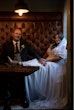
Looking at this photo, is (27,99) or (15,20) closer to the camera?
(27,99)

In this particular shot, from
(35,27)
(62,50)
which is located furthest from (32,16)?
(62,50)

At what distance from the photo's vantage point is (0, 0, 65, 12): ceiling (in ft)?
18.9

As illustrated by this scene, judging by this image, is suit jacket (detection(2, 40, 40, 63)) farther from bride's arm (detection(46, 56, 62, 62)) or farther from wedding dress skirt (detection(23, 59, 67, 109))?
wedding dress skirt (detection(23, 59, 67, 109))

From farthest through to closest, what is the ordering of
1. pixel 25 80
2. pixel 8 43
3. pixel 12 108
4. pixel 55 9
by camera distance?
1. pixel 55 9
2. pixel 8 43
3. pixel 25 80
4. pixel 12 108

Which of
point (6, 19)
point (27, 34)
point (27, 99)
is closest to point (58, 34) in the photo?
point (27, 34)

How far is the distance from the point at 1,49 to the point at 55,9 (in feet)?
4.86

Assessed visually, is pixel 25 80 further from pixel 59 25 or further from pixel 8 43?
pixel 59 25

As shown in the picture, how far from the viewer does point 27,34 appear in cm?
575

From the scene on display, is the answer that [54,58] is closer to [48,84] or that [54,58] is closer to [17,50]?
[48,84]

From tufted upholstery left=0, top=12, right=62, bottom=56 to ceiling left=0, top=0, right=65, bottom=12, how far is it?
0.49 feet

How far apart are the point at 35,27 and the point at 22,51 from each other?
725 mm

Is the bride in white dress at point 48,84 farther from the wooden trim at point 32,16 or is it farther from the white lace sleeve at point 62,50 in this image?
the wooden trim at point 32,16

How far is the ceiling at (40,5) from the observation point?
5.76 metres

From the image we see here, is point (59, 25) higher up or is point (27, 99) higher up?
point (59, 25)
